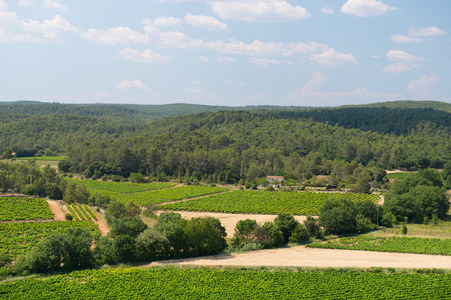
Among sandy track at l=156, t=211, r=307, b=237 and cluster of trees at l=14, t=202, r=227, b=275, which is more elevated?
cluster of trees at l=14, t=202, r=227, b=275

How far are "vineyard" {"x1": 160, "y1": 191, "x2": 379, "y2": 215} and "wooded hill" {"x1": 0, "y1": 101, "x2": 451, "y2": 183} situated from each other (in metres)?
18.0

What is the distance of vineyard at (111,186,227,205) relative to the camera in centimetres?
6938

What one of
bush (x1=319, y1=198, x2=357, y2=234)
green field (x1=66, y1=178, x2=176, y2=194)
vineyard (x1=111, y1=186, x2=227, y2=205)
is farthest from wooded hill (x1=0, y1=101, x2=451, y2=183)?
bush (x1=319, y1=198, x2=357, y2=234)

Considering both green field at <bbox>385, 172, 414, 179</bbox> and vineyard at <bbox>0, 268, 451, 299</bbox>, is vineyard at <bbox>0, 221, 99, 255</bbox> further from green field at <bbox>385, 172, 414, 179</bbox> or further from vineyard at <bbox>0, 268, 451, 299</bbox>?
green field at <bbox>385, 172, 414, 179</bbox>

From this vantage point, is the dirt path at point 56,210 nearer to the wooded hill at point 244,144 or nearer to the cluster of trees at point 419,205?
the wooded hill at point 244,144

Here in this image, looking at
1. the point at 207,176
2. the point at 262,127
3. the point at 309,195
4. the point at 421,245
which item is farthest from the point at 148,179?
the point at 421,245

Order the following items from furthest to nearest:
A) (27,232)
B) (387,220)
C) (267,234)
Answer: (387,220) → (27,232) → (267,234)

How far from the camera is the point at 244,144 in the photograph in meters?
117

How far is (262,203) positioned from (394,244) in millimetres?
28191

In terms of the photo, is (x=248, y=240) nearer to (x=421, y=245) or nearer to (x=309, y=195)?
(x=421, y=245)

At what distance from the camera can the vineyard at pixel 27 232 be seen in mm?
38688

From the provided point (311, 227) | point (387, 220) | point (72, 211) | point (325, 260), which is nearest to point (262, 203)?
point (387, 220)

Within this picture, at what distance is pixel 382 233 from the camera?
45.9 m

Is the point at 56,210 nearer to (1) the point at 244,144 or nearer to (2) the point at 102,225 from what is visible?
(2) the point at 102,225
